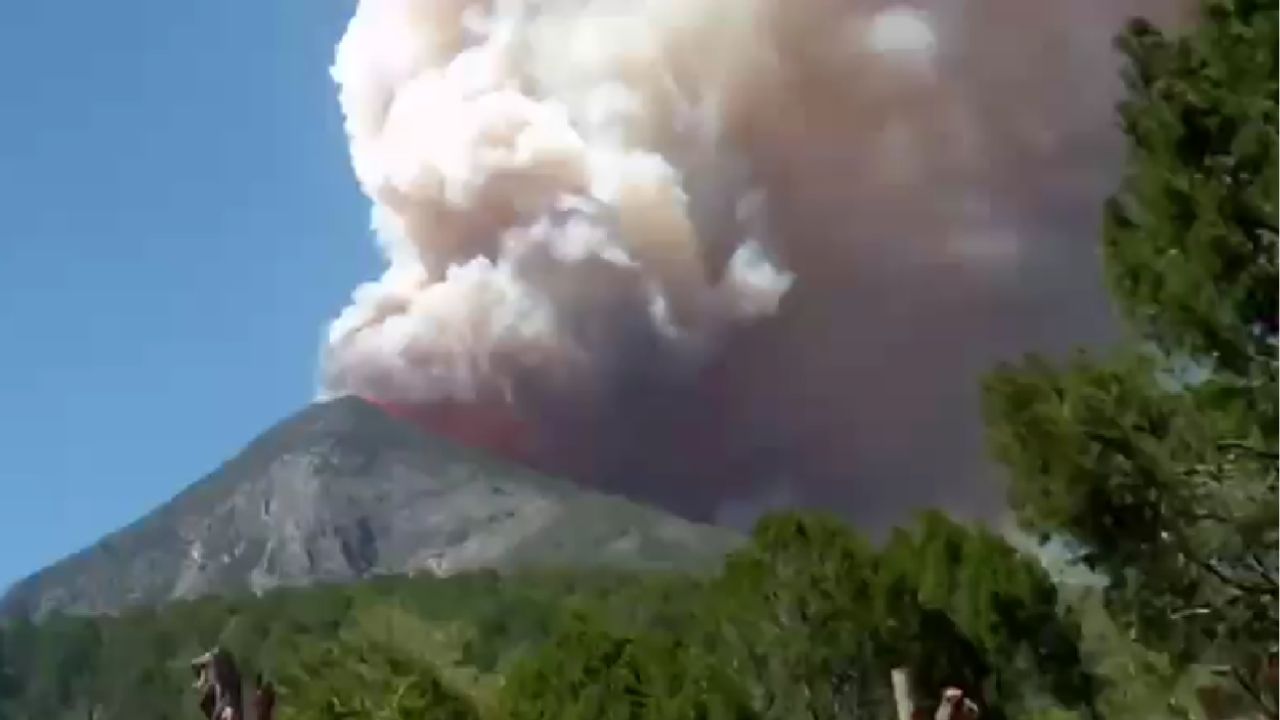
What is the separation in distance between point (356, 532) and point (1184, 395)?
167 metres

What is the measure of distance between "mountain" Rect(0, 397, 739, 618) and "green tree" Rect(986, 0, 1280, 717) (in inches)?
5502

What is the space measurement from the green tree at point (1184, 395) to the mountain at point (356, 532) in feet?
458

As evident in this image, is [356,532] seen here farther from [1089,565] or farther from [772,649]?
[1089,565]

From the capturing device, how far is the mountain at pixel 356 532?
170 metres

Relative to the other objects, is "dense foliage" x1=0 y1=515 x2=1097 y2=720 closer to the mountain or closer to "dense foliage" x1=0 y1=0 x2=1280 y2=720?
"dense foliage" x1=0 y1=0 x2=1280 y2=720

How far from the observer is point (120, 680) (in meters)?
88.1

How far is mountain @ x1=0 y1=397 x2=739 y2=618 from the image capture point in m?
170

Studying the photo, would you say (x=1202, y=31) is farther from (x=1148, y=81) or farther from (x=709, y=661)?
(x=709, y=661)

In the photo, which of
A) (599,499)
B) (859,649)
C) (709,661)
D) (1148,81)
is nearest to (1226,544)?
(1148,81)

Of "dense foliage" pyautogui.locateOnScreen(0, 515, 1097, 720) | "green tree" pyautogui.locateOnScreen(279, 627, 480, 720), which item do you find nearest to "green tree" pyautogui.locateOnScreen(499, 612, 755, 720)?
"dense foliage" pyautogui.locateOnScreen(0, 515, 1097, 720)

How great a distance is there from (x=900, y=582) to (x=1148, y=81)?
21049mm

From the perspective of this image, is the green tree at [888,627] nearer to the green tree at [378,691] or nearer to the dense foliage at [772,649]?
the dense foliage at [772,649]

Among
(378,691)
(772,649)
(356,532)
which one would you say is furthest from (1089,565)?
(356,532)

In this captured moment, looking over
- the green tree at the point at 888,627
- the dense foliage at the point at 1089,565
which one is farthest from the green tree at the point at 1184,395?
the green tree at the point at 888,627
